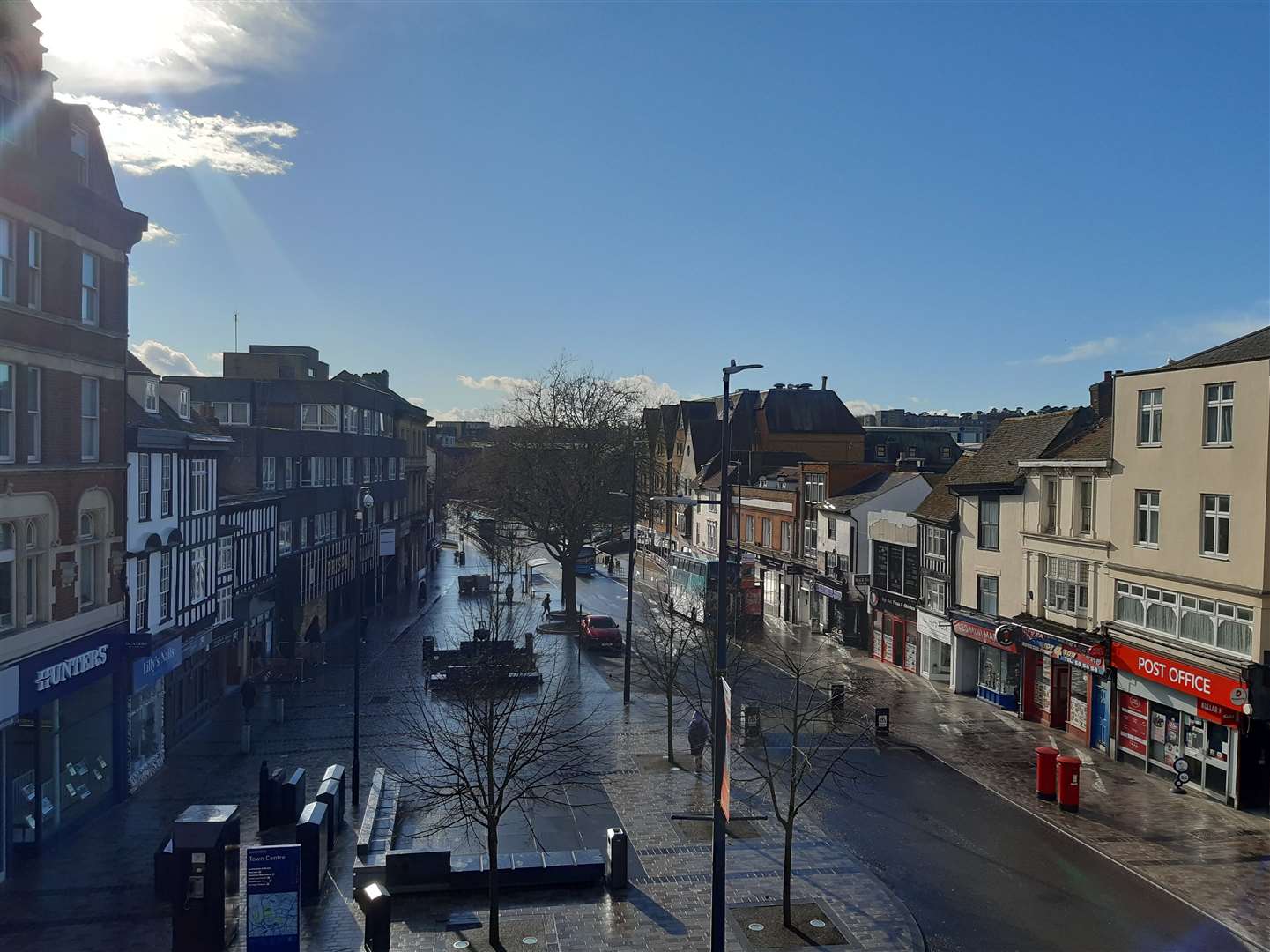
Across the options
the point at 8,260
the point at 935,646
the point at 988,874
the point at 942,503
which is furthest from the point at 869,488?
the point at 8,260

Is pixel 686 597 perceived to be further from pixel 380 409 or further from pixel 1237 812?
pixel 1237 812

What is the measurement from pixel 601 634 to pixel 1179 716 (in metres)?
22.8

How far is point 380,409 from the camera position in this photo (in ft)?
180

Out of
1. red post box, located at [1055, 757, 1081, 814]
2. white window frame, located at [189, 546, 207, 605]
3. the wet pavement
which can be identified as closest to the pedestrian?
the wet pavement

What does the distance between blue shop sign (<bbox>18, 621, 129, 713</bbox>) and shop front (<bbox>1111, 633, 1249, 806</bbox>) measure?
2364 cm

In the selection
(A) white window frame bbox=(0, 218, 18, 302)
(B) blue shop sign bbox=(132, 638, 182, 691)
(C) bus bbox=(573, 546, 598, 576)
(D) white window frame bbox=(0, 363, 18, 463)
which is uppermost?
(A) white window frame bbox=(0, 218, 18, 302)

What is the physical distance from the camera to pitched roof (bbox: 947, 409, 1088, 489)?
30.9m

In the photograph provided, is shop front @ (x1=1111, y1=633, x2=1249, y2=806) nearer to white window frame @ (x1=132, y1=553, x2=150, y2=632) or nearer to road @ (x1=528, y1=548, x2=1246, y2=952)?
road @ (x1=528, y1=548, x2=1246, y2=952)

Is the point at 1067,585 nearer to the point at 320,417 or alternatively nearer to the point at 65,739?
the point at 65,739

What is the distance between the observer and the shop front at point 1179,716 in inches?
834

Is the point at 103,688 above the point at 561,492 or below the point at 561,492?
below

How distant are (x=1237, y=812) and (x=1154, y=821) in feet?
7.34

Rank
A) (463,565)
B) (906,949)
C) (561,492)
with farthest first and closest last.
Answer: (463,565) → (561,492) → (906,949)

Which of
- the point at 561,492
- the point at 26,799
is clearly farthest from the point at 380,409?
the point at 26,799
